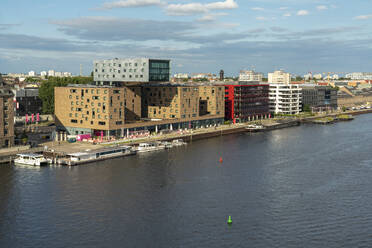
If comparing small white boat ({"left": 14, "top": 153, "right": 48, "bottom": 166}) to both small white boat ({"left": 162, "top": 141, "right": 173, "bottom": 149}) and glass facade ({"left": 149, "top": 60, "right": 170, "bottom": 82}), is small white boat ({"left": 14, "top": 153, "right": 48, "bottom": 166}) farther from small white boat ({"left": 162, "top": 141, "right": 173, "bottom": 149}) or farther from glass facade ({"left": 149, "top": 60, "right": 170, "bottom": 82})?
glass facade ({"left": 149, "top": 60, "right": 170, "bottom": 82})

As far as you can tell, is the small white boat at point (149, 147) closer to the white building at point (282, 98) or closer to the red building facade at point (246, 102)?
the red building facade at point (246, 102)

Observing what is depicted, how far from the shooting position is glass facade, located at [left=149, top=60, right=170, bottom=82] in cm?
11519

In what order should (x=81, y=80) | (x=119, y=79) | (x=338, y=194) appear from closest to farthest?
(x=338, y=194), (x=119, y=79), (x=81, y=80)

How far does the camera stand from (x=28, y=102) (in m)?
145

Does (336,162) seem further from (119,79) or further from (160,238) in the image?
(119,79)

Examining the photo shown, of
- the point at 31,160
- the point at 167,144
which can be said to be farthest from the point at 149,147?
the point at 31,160

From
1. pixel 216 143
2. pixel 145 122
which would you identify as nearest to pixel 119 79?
pixel 145 122

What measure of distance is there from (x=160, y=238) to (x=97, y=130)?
205 ft

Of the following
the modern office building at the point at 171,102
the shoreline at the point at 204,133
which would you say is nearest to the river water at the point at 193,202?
the shoreline at the point at 204,133

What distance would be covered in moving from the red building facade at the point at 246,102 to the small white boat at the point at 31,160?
79.2 meters

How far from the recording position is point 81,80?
15538 cm

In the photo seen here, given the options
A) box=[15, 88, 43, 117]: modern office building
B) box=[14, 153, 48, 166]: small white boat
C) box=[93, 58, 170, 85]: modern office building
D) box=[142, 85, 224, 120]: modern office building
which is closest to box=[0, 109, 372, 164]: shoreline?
box=[14, 153, 48, 166]: small white boat

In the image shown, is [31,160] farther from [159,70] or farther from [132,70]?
[159,70]

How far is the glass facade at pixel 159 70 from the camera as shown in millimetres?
115188
